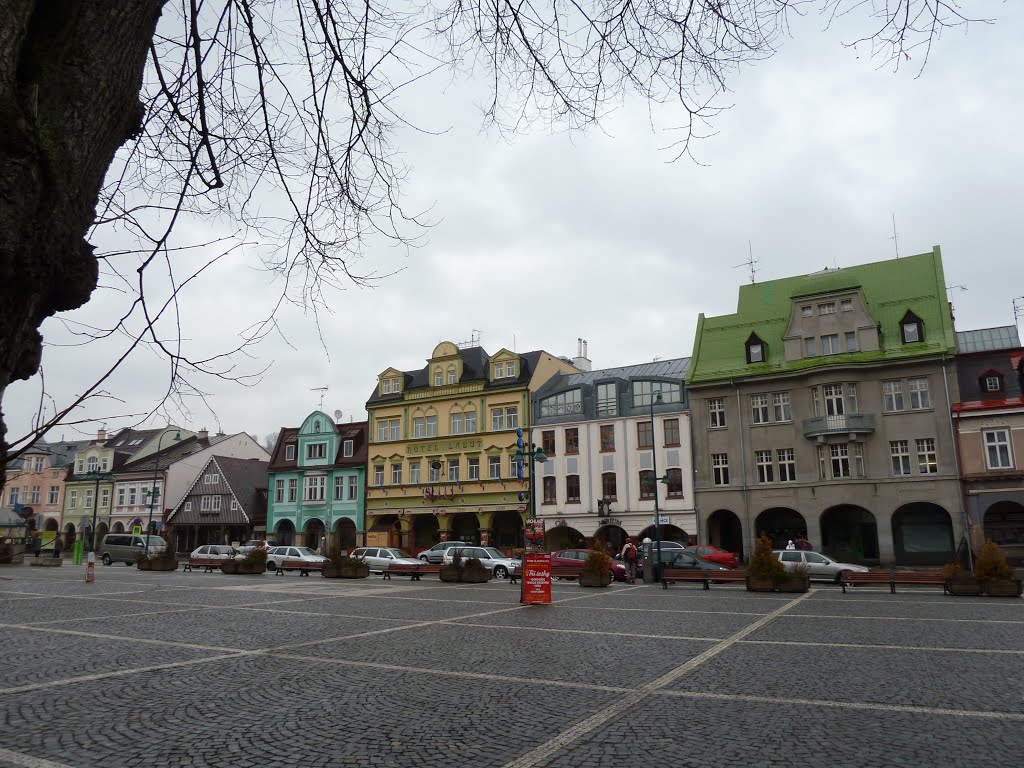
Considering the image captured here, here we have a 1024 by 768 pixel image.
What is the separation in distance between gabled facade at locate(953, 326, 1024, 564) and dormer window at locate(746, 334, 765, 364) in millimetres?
9352

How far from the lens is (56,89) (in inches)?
87.4

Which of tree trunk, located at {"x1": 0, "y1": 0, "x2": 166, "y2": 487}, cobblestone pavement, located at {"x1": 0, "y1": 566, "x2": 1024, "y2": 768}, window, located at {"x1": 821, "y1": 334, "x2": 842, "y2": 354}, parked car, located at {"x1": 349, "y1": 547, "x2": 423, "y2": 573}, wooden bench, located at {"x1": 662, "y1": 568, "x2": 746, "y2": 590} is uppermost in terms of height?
window, located at {"x1": 821, "y1": 334, "x2": 842, "y2": 354}

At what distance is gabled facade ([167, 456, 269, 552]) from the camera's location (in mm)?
56250

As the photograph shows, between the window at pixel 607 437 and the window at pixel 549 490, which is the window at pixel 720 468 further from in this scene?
the window at pixel 549 490

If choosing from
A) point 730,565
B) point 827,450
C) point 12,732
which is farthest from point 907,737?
point 827,450

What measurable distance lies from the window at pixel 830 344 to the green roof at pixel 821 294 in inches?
22.8

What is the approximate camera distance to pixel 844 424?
3644 cm

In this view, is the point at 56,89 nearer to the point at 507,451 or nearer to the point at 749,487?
the point at 749,487

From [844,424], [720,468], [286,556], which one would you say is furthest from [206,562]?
[844,424]

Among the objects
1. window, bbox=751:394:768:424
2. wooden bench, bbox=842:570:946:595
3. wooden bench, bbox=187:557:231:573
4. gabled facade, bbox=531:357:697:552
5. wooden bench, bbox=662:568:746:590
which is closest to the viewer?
wooden bench, bbox=842:570:946:595

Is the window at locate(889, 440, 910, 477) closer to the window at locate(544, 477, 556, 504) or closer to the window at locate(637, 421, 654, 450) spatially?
the window at locate(637, 421, 654, 450)

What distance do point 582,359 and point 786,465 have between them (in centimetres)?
2014

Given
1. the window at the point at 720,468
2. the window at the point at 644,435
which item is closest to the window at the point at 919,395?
the window at the point at 720,468

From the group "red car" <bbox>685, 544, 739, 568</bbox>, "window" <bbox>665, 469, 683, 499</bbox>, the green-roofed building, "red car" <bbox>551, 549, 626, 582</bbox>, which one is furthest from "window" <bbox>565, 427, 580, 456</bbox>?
"red car" <bbox>685, 544, 739, 568</bbox>
